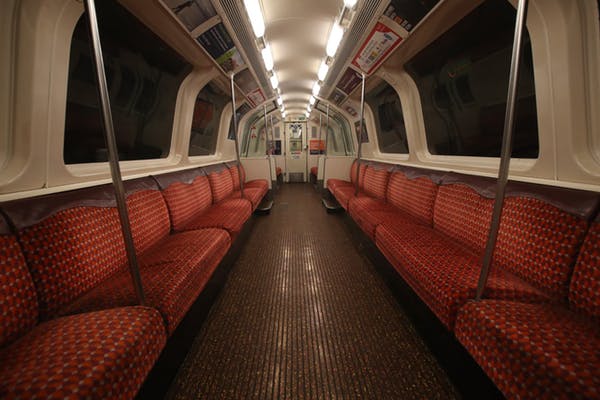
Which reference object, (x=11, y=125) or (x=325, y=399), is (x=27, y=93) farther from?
(x=325, y=399)

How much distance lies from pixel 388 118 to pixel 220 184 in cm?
397

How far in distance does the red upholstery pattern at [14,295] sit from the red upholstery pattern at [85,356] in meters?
0.09

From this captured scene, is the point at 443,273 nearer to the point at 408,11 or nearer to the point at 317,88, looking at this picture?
the point at 408,11

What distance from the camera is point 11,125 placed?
1.44 meters

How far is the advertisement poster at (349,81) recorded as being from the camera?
4354 millimetres

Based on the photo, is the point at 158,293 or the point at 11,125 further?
the point at 11,125

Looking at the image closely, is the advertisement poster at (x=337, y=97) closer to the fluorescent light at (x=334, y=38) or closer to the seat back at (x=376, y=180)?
the fluorescent light at (x=334, y=38)

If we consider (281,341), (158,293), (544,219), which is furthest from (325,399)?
(544,219)

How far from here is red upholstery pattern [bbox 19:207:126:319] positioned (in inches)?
46.9

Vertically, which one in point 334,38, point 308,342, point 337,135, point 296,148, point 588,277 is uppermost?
point 334,38

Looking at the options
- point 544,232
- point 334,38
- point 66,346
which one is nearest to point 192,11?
point 334,38

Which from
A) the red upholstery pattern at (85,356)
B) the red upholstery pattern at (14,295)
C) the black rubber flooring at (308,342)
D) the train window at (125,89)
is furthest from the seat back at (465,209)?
the train window at (125,89)

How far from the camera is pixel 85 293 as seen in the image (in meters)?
1.40

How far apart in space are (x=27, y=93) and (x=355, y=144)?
7.77 m
